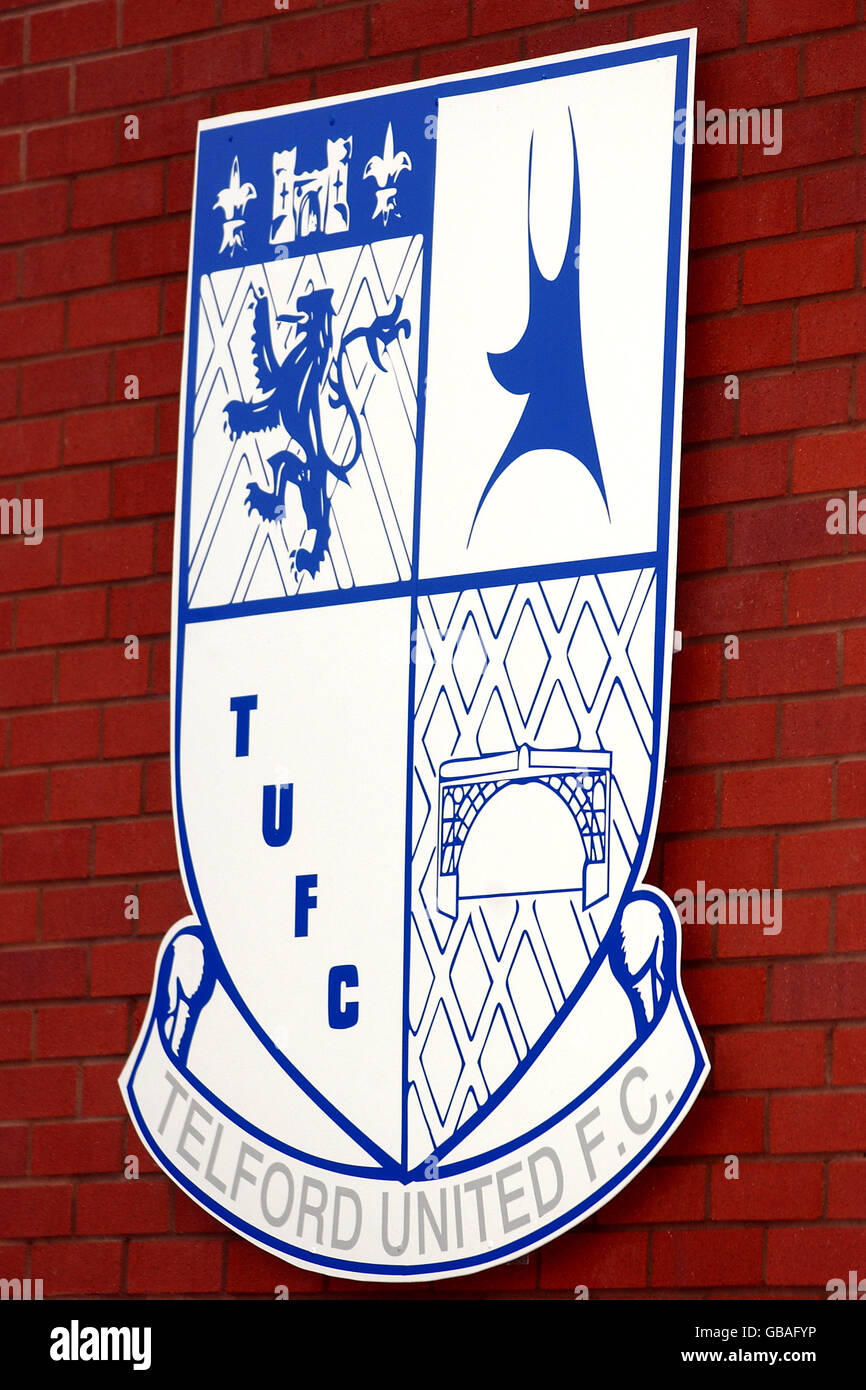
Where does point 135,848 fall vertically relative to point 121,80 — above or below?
below

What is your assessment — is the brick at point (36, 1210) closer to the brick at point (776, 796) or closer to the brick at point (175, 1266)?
the brick at point (175, 1266)

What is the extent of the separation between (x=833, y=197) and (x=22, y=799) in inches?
58.7

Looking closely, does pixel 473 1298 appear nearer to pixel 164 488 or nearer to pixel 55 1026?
pixel 55 1026

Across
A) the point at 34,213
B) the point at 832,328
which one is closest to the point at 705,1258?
the point at 832,328

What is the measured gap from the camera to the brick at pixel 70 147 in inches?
140

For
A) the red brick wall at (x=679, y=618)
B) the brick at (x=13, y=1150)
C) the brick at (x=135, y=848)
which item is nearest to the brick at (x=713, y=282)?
the red brick wall at (x=679, y=618)

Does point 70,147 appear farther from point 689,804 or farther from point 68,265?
point 689,804

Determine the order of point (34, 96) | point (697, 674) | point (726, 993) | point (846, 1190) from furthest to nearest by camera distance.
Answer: point (34, 96)
point (697, 674)
point (726, 993)
point (846, 1190)

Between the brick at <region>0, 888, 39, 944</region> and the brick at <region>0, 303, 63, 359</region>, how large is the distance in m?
0.87

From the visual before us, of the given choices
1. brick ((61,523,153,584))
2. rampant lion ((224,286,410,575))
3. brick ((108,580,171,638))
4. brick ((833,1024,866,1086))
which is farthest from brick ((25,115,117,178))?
brick ((833,1024,866,1086))

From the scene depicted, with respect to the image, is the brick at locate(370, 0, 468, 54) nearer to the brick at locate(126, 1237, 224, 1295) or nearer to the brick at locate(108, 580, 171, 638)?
the brick at locate(108, 580, 171, 638)

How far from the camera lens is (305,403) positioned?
3.28 metres

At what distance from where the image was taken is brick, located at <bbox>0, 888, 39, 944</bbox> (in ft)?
11.0

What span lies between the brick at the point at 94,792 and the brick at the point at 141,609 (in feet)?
0.69
